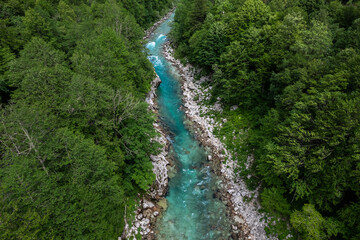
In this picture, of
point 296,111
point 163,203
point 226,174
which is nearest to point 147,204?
point 163,203

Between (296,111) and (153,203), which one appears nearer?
(296,111)

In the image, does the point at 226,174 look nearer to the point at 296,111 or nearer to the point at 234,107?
the point at 296,111

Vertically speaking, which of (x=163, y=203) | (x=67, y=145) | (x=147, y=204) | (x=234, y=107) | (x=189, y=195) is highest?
(x=234, y=107)

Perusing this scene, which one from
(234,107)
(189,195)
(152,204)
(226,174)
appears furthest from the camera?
(234,107)

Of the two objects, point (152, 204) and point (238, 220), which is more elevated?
point (238, 220)

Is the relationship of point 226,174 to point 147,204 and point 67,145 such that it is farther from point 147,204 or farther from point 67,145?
point 67,145

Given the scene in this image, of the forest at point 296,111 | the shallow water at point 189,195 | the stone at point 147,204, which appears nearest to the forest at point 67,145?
the stone at point 147,204

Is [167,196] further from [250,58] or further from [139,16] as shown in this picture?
[139,16]

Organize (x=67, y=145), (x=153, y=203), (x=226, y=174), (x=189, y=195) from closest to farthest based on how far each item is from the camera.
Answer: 1. (x=67, y=145)
2. (x=153, y=203)
3. (x=189, y=195)
4. (x=226, y=174)
